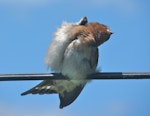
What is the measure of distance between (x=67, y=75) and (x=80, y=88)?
3.12ft

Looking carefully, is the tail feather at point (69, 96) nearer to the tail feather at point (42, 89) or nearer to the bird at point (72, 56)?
the bird at point (72, 56)

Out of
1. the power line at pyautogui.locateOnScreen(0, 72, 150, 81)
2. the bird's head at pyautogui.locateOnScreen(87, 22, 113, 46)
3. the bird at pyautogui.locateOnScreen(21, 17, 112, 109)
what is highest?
the bird's head at pyautogui.locateOnScreen(87, 22, 113, 46)

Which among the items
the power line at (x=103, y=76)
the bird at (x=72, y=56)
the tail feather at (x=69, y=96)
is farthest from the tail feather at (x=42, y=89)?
the power line at (x=103, y=76)

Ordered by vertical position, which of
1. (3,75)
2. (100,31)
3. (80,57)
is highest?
(100,31)

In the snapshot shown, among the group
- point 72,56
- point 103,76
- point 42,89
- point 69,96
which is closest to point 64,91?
point 69,96

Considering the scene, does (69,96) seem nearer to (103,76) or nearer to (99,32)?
(99,32)

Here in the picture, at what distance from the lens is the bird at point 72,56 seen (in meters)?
7.21

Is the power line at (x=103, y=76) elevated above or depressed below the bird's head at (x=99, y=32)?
below

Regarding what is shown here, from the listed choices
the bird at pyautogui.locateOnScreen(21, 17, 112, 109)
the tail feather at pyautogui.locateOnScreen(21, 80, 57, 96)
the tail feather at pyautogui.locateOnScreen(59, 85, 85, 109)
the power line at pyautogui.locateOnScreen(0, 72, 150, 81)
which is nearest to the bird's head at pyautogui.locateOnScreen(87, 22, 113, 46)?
the bird at pyautogui.locateOnScreen(21, 17, 112, 109)

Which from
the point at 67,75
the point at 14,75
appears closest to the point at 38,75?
the point at 14,75

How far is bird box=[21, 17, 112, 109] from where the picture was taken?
23.7ft

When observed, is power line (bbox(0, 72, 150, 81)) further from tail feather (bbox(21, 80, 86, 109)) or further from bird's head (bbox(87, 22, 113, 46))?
bird's head (bbox(87, 22, 113, 46))

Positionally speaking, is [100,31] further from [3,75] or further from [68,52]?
[3,75]

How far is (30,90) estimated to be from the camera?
711 centimetres
